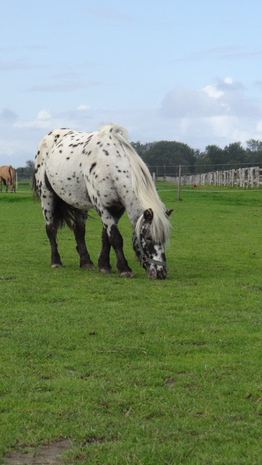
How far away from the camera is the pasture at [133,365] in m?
3.38

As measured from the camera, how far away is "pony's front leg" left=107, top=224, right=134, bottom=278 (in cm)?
892

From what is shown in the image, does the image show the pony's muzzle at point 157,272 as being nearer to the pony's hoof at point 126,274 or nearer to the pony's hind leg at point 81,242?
the pony's hoof at point 126,274

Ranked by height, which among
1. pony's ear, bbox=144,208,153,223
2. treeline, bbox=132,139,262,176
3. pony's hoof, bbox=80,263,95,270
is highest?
treeline, bbox=132,139,262,176

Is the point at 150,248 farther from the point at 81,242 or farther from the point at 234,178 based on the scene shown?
the point at 234,178

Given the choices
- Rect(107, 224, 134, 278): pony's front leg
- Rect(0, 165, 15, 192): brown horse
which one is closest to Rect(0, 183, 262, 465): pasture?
Rect(107, 224, 134, 278): pony's front leg

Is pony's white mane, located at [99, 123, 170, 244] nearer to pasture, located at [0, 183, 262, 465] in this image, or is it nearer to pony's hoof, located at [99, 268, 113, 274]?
pasture, located at [0, 183, 262, 465]

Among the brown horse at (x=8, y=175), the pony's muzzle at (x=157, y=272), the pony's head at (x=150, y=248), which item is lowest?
the pony's muzzle at (x=157, y=272)

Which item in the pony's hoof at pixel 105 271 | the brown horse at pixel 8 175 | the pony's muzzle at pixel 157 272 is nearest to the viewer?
the pony's muzzle at pixel 157 272

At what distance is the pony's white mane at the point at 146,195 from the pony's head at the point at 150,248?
28mm

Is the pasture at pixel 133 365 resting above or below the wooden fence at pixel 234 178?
below

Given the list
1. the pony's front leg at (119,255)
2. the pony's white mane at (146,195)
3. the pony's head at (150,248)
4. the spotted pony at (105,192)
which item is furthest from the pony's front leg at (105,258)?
the pony's white mane at (146,195)

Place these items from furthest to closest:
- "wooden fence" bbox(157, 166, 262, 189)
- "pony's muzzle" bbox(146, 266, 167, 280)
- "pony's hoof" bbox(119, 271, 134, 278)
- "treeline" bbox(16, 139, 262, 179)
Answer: "treeline" bbox(16, 139, 262, 179) < "wooden fence" bbox(157, 166, 262, 189) < "pony's hoof" bbox(119, 271, 134, 278) < "pony's muzzle" bbox(146, 266, 167, 280)

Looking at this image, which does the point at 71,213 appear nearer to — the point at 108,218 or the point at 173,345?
the point at 108,218

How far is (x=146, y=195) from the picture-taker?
345 inches
